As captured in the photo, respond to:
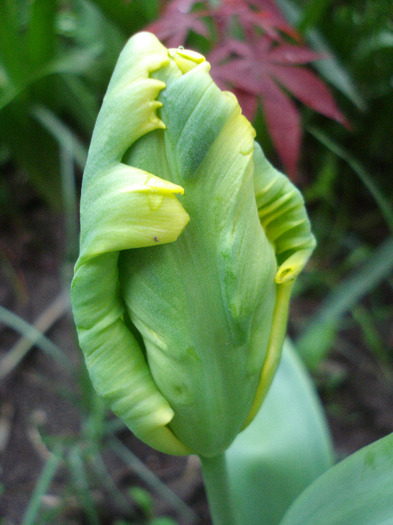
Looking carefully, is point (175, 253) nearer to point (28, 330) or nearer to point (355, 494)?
point (355, 494)

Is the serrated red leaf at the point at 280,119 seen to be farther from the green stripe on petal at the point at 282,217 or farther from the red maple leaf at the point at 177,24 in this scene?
the green stripe on petal at the point at 282,217

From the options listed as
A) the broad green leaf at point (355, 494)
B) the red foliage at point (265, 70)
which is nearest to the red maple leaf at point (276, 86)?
the red foliage at point (265, 70)

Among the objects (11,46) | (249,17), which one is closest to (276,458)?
(249,17)

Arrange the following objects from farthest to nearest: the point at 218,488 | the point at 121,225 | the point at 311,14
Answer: the point at 311,14, the point at 218,488, the point at 121,225

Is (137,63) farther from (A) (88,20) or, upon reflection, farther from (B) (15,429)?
(A) (88,20)

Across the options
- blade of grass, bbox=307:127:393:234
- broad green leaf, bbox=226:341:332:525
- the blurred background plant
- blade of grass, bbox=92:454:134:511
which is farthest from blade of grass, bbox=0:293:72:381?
blade of grass, bbox=307:127:393:234

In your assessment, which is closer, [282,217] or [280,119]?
[282,217]

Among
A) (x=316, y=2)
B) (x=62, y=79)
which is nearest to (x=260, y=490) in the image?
(x=316, y=2)
